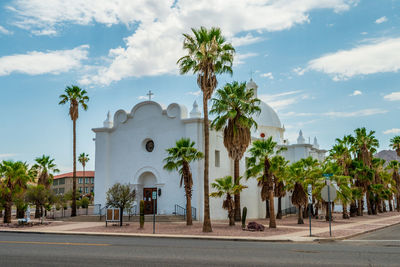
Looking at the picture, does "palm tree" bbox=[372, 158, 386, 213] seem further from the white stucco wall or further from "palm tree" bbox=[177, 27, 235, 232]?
"palm tree" bbox=[177, 27, 235, 232]

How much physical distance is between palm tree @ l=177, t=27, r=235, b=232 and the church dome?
2402cm

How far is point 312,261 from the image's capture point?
11242mm

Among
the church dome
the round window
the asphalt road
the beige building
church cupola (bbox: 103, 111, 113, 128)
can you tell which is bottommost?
the asphalt road

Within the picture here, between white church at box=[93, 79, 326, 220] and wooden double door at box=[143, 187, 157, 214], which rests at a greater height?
white church at box=[93, 79, 326, 220]

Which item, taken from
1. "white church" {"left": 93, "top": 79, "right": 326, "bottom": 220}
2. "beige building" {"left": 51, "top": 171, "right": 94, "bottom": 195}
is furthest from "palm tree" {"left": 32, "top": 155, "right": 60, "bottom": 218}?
"beige building" {"left": 51, "top": 171, "right": 94, "bottom": 195}

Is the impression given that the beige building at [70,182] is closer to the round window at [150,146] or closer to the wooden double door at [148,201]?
the wooden double door at [148,201]

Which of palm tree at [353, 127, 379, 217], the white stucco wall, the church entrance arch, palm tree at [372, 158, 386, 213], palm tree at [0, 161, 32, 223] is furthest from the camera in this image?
palm tree at [372, 158, 386, 213]

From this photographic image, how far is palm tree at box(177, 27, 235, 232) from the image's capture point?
23.9m

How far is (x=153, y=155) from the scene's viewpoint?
35125 mm

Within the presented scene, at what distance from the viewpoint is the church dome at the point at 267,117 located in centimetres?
4834

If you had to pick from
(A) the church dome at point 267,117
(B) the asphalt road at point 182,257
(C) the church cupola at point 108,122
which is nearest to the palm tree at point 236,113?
(C) the church cupola at point 108,122

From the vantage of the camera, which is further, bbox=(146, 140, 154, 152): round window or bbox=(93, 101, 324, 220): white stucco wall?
bbox=(146, 140, 154, 152): round window

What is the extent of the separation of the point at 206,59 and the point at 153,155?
13.5 metres

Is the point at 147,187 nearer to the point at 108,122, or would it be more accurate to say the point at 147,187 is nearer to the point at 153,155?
the point at 153,155
